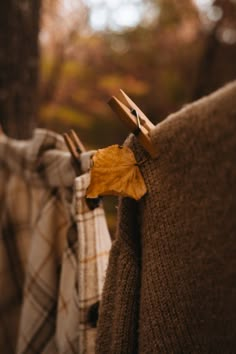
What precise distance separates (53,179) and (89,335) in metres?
0.31

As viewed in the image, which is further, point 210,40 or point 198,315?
point 210,40

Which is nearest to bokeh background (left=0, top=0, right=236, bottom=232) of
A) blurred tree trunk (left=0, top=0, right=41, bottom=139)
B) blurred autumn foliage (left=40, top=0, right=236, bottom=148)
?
blurred autumn foliage (left=40, top=0, right=236, bottom=148)

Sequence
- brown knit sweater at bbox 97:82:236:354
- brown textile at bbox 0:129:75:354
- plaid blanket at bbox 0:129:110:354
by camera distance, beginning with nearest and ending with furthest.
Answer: brown knit sweater at bbox 97:82:236:354 → plaid blanket at bbox 0:129:110:354 → brown textile at bbox 0:129:75:354

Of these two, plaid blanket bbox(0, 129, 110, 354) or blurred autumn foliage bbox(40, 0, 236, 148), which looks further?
blurred autumn foliage bbox(40, 0, 236, 148)

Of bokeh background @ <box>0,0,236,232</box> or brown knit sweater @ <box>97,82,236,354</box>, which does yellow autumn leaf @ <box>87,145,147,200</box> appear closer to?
brown knit sweater @ <box>97,82,236,354</box>

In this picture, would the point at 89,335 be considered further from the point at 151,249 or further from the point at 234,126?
the point at 234,126

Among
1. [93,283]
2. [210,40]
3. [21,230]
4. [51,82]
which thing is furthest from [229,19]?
[93,283]

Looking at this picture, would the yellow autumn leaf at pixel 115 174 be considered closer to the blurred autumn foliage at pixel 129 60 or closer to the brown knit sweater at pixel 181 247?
the brown knit sweater at pixel 181 247

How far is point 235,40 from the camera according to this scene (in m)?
3.97

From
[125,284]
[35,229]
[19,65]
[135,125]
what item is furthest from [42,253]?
[19,65]

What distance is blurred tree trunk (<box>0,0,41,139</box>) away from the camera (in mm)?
1165

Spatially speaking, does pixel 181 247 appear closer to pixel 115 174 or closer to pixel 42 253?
pixel 115 174

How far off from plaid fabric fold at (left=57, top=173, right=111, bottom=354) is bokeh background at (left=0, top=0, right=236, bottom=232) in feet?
8.00

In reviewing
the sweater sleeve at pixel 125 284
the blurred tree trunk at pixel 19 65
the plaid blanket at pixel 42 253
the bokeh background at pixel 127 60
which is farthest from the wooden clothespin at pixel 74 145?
the bokeh background at pixel 127 60
